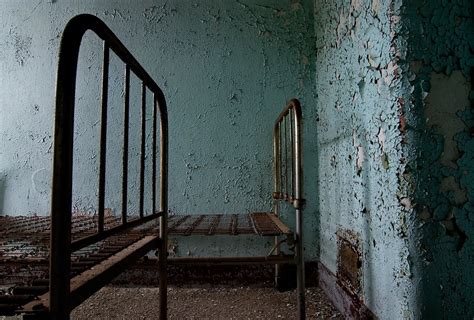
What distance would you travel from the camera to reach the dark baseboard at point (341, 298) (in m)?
1.56

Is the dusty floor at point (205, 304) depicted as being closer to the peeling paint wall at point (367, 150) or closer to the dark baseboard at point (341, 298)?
the dark baseboard at point (341, 298)

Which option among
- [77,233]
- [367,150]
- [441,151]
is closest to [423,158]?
[441,151]

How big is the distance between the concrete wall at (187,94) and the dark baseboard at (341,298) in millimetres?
493

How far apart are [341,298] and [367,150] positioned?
0.82 meters

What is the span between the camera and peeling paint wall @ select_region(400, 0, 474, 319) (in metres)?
1.10

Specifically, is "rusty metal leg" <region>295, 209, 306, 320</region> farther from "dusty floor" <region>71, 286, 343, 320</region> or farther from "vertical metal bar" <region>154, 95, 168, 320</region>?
"vertical metal bar" <region>154, 95, 168, 320</region>

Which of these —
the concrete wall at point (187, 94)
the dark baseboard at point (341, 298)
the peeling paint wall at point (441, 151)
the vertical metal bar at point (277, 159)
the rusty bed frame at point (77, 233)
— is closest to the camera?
the rusty bed frame at point (77, 233)

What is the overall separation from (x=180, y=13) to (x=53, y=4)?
0.93 meters

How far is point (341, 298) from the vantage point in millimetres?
1901

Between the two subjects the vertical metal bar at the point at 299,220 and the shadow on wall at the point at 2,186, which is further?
the shadow on wall at the point at 2,186

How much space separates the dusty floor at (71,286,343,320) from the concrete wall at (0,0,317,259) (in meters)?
0.37

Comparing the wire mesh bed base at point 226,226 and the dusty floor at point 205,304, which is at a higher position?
the wire mesh bed base at point 226,226

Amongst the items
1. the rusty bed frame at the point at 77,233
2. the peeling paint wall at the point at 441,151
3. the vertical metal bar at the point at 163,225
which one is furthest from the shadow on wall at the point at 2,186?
the peeling paint wall at the point at 441,151

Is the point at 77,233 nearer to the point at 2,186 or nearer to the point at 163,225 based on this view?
the point at 163,225
